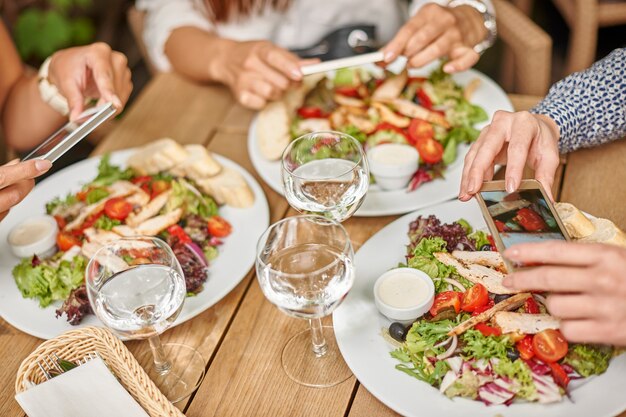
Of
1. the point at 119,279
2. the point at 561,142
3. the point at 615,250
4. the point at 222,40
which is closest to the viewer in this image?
the point at 615,250

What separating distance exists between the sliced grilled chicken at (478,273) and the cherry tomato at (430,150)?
1.48ft

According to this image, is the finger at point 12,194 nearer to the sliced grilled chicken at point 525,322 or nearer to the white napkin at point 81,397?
the white napkin at point 81,397

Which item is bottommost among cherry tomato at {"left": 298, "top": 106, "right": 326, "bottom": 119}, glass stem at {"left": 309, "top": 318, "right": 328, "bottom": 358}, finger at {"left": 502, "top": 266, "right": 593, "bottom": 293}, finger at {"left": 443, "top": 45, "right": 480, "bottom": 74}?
glass stem at {"left": 309, "top": 318, "right": 328, "bottom": 358}

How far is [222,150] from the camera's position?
2080mm

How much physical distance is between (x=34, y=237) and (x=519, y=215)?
118 cm

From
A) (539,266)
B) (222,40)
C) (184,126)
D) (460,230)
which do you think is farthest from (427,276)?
(222,40)

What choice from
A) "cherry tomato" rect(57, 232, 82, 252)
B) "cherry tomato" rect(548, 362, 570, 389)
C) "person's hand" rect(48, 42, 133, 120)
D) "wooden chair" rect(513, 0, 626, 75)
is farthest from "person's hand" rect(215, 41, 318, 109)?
"wooden chair" rect(513, 0, 626, 75)

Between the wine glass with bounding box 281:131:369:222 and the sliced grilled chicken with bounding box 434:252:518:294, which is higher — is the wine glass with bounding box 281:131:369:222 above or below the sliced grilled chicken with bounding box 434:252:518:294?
above

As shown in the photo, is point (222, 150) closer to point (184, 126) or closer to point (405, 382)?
point (184, 126)

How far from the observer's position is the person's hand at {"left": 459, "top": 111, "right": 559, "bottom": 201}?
141 centimetres

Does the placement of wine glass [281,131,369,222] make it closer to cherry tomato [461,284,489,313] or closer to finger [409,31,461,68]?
cherry tomato [461,284,489,313]

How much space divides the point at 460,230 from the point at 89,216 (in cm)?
95

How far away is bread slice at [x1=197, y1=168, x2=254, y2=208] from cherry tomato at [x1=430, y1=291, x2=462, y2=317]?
63 centimetres

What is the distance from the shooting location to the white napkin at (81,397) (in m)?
1.26
